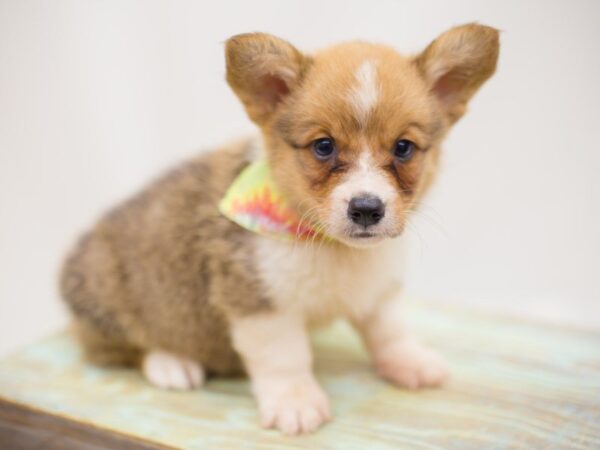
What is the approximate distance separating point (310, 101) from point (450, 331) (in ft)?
5.25

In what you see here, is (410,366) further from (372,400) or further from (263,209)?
(263,209)

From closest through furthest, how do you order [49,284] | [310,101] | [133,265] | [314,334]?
[310,101] → [133,265] → [314,334] → [49,284]

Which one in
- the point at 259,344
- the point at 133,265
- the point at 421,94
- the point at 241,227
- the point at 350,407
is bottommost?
the point at 350,407

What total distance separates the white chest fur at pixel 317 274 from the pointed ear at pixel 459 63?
0.60 metres

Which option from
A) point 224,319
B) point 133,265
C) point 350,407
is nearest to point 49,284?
point 133,265

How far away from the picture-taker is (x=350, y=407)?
265cm

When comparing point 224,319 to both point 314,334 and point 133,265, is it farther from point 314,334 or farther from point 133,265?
point 314,334

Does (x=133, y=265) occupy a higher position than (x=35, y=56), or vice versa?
(x=35, y=56)

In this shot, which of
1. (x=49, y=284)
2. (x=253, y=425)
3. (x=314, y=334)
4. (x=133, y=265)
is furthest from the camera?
(x=49, y=284)

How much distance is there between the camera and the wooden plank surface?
95.4 inches

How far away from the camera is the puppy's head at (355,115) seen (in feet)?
7.29

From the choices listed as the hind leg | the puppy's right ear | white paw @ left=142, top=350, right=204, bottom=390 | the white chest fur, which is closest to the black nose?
the white chest fur

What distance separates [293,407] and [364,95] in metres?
1.15

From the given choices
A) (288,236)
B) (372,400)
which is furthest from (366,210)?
(372,400)
